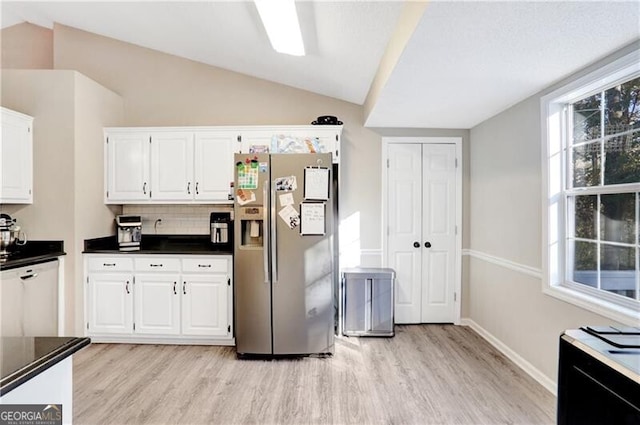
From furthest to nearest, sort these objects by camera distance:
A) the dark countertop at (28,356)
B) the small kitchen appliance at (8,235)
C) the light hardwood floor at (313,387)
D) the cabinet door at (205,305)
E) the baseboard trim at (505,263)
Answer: the cabinet door at (205,305) → the small kitchen appliance at (8,235) → the baseboard trim at (505,263) → the light hardwood floor at (313,387) → the dark countertop at (28,356)

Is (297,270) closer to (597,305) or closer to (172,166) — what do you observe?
(172,166)

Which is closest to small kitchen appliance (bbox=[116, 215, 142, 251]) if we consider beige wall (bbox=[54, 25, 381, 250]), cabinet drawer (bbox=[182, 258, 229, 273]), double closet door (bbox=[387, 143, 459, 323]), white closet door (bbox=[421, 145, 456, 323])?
cabinet drawer (bbox=[182, 258, 229, 273])

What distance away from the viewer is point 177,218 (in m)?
3.92

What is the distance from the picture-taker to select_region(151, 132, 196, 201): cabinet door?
11.9 feet

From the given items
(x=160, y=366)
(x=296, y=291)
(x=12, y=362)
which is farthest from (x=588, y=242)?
(x=160, y=366)

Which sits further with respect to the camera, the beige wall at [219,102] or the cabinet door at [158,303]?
the beige wall at [219,102]

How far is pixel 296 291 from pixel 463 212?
7.50 ft

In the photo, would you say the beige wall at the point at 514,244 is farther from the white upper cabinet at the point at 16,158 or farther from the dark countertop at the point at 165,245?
the white upper cabinet at the point at 16,158

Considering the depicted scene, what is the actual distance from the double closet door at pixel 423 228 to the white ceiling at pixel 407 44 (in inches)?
16.7

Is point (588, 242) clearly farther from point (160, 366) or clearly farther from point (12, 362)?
point (160, 366)

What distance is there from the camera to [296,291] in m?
3.04

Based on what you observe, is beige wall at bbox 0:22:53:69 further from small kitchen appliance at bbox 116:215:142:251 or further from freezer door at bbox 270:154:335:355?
freezer door at bbox 270:154:335:355

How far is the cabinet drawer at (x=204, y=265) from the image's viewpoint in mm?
3336

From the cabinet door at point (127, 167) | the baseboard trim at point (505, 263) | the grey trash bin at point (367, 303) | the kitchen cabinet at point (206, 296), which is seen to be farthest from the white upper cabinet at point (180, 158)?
the baseboard trim at point (505, 263)
